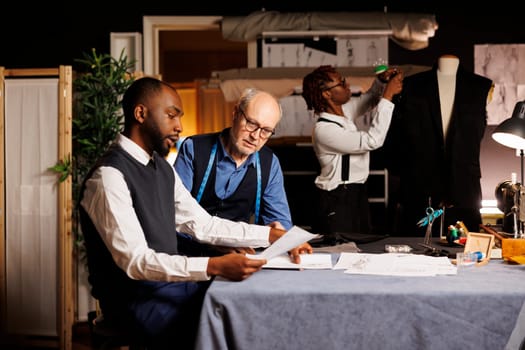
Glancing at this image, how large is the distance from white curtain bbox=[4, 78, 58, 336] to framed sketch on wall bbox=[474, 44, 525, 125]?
3641 mm

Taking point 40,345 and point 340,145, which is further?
point 40,345

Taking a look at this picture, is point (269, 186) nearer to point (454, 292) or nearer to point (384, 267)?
point (384, 267)

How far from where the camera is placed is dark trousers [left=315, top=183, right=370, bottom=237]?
3.88m

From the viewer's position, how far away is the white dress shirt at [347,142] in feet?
12.6

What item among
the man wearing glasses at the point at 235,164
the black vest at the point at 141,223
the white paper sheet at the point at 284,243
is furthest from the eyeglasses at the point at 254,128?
the white paper sheet at the point at 284,243

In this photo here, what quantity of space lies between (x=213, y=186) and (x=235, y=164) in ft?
0.45

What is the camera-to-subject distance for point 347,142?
12.5ft

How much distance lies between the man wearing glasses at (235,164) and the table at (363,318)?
867 millimetres

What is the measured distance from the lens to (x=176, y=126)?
7.39 ft

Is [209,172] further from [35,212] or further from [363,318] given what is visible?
[35,212]

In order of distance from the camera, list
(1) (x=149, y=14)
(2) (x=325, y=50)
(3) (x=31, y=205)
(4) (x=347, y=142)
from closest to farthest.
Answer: (4) (x=347, y=142) → (3) (x=31, y=205) → (2) (x=325, y=50) → (1) (x=149, y=14)

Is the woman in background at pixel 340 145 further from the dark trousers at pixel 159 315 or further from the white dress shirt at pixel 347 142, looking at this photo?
the dark trousers at pixel 159 315

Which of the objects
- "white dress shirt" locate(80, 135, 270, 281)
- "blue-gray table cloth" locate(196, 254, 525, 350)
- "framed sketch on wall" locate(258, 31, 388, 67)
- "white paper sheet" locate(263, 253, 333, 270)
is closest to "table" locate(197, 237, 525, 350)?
"blue-gray table cloth" locate(196, 254, 525, 350)

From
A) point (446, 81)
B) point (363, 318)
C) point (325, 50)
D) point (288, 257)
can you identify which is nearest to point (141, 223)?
point (288, 257)
